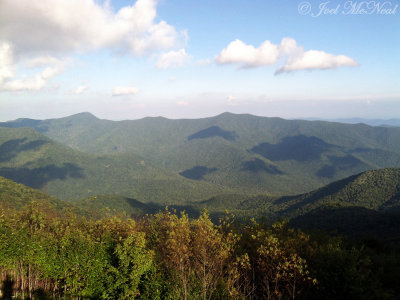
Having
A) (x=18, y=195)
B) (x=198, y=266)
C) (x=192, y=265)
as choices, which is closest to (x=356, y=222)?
(x=192, y=265)

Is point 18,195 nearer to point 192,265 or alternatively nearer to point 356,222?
point 192,265

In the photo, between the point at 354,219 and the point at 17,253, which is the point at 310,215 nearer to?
the point at 354,219

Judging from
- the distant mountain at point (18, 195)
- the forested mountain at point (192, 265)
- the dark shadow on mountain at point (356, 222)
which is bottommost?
the dark shadow on mountain at point (356, 222)

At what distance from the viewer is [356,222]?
108312 mm

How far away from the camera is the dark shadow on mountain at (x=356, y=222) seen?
89.3m

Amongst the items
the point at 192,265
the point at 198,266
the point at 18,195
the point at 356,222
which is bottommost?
the point at 356,222

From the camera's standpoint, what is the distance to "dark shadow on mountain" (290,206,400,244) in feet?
293

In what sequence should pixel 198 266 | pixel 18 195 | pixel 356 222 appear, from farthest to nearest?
1. pixel 18 195
2. pixel 356 222
3. pixel 198 266

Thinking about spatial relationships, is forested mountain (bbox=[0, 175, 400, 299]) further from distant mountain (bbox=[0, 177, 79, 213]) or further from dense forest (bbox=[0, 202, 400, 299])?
distant mountain (bbox=[0, 177, 79, 213])

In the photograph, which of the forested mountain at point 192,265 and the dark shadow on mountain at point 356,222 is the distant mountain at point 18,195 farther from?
the dark shadow on mountain at point 356,222

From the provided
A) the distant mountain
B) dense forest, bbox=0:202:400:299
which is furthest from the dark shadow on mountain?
the distant mountain

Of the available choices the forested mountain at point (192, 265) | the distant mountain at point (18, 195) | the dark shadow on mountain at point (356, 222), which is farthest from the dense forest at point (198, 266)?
the distant mountain at point (18, 195)

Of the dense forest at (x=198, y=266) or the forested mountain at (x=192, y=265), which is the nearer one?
the dense forest at (x=198, y=266)

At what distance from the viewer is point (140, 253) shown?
85.1 ft
